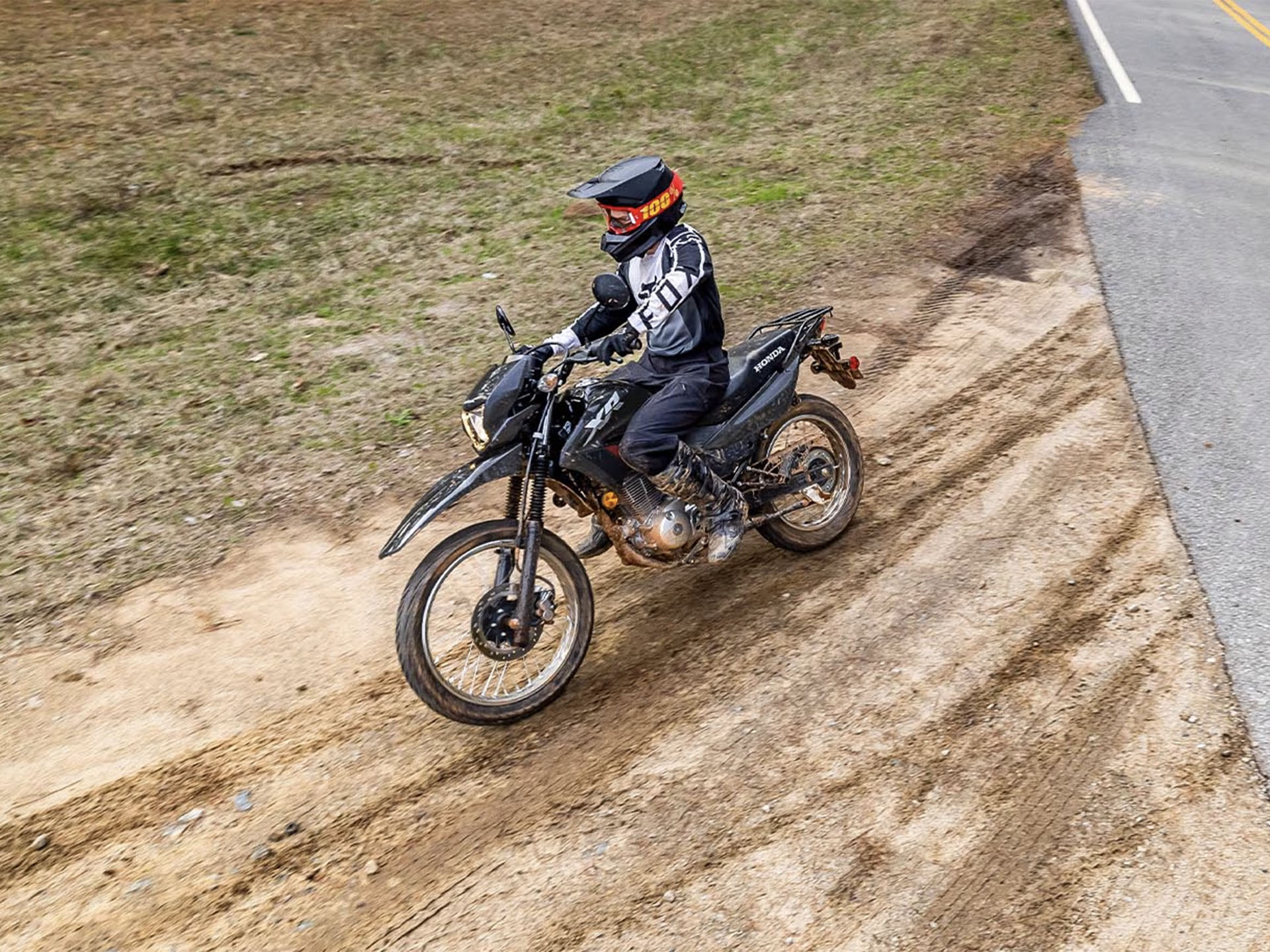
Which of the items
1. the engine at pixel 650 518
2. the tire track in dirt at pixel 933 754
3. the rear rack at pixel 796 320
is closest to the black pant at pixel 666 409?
the engine at pixel 650 518

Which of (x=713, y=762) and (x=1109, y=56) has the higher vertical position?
(x=1109, y=56)

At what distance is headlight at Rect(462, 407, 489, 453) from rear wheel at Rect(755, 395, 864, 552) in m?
1.79

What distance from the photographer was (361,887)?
14.6 ft

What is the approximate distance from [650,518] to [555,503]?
0.50 meters

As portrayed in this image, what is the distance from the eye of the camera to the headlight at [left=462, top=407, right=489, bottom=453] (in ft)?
A: 16.1

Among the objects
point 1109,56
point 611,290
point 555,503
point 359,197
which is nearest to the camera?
point 611,290

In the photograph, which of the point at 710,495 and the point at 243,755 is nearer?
the point at 243,755

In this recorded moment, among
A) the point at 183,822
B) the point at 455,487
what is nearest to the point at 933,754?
the point at 455,487

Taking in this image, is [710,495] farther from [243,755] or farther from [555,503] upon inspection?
[243,755]

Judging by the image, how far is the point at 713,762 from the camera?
194 inches

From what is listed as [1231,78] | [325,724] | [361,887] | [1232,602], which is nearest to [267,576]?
[325,724]

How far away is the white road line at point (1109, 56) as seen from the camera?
45.6 feet

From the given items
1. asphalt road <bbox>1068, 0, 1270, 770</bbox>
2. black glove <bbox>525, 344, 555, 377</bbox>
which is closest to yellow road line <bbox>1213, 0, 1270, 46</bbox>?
asphalt road <bbox>1068, 0, 1270, 770</bbox>

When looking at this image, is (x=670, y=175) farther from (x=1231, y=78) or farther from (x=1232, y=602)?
(x=1231, y=78)
